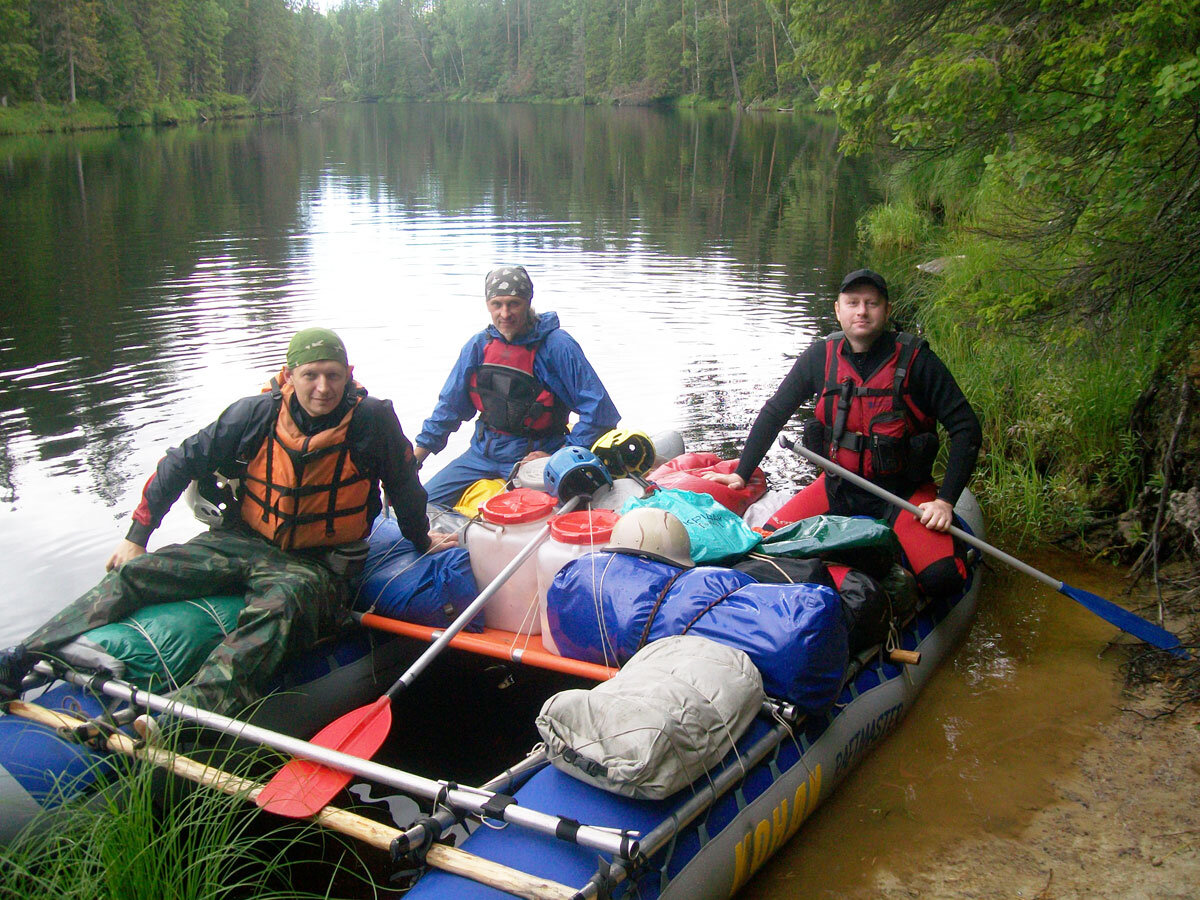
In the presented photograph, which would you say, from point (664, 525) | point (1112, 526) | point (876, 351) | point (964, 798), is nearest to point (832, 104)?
point (876, 351)

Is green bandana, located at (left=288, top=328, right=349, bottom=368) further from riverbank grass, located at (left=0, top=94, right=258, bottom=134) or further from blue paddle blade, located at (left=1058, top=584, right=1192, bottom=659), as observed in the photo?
riverbank grass, located at (left=0, top=94, right=258, bottom=134)

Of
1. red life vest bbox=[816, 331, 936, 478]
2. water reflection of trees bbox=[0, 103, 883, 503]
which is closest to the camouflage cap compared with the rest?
red life vest bbox=[816, 331, 936, 478]

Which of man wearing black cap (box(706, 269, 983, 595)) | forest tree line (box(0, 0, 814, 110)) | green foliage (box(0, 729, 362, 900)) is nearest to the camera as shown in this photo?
green foliage (box(0, 729, 362, 900))

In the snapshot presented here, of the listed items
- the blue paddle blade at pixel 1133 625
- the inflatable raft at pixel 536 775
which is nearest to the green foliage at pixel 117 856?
the inflatable raft at pixel 536 775

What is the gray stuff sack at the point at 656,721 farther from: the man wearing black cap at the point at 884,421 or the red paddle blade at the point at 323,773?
the man wearing black cap at the point at 884,421

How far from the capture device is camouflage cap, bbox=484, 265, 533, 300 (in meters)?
5.23

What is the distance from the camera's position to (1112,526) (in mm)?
5633

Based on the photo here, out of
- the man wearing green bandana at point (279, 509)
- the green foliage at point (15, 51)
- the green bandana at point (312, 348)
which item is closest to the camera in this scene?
the man wearing green bandana at point (279, 509)

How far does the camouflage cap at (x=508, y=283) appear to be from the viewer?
5.23m

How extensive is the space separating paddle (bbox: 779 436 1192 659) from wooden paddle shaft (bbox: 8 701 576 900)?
8.30 ft

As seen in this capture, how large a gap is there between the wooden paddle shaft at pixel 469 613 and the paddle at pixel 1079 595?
51.6 inches

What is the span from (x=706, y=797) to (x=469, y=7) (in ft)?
358

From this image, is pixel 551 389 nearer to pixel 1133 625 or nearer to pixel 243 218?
pixel 1133 625

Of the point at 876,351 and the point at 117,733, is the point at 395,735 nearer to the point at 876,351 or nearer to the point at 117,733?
the point at 117,733
